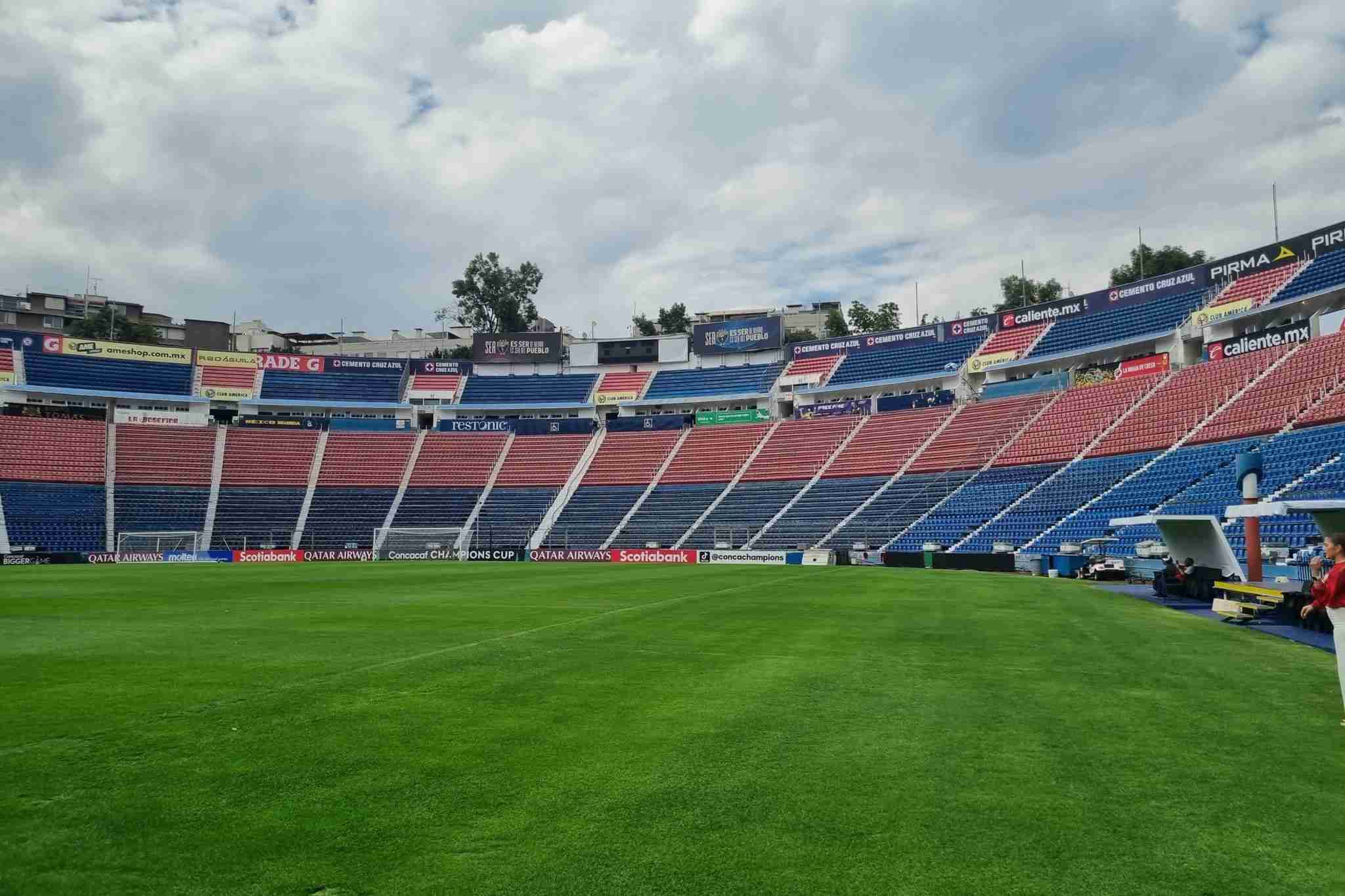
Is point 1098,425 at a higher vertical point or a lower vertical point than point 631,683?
higher

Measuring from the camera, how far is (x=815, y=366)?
7569 centimetres

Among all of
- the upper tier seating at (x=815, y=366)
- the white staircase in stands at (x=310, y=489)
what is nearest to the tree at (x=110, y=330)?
the white staircase in stands at (x=310, y=489)

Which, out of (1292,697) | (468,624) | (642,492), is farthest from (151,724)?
(642,492)

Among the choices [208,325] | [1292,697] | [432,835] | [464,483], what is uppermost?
[208,325]

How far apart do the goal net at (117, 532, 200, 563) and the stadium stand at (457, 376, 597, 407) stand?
28.5 meters

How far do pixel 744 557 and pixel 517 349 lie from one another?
41.0 metres

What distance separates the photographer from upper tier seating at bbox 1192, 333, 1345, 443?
40188 mm

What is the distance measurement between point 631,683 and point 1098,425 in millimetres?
51947

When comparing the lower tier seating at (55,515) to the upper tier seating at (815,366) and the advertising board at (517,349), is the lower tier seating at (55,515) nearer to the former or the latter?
the advertising board at (517,349)

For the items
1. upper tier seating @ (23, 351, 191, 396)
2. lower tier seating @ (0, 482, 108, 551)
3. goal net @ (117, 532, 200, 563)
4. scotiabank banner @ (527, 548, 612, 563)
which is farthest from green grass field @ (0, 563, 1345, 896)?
upper tier seating @ (23, 351, 191, 396)

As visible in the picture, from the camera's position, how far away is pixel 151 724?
7277mm

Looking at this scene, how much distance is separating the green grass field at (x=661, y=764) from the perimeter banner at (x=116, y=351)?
70.6 meters

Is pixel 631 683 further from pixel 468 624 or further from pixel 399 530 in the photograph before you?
pixel 399 530

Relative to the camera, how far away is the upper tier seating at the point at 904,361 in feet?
225
